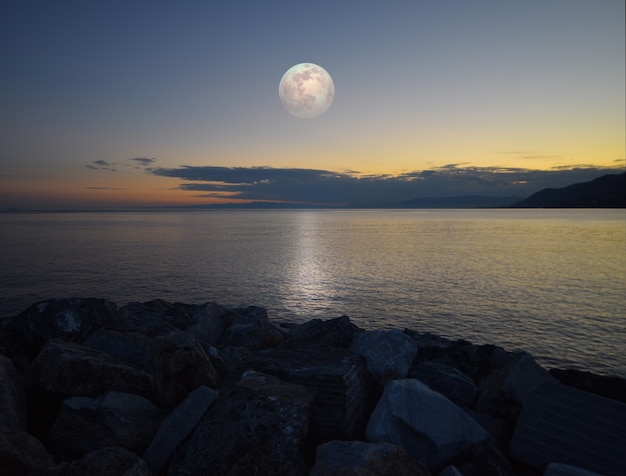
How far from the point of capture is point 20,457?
440 centimetres

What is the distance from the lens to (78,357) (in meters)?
6.58

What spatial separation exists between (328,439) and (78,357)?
4379 mm

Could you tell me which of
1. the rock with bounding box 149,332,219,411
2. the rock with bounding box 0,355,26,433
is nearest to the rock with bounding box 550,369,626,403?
the rock with bounding box 149,332,219,411

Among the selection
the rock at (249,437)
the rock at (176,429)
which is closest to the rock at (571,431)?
the rock at (249,437)

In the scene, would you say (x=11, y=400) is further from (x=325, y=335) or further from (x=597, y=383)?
(x=597, y=383)

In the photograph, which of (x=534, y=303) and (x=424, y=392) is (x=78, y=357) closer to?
(x=424, y=392)

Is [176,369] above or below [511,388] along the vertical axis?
above

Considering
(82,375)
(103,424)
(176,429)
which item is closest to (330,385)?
(176,429)

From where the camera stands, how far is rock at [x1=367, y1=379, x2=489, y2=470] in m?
5.27

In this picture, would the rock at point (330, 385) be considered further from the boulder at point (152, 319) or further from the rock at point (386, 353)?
the boulder at point (152, 319)

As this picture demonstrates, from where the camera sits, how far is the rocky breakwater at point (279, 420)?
4.54 metres

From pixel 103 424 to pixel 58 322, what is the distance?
4313mm

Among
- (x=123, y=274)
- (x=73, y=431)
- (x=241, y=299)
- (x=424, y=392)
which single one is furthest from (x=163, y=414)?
(x=123, y=274)

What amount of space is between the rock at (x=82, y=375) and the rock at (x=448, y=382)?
217 inches
